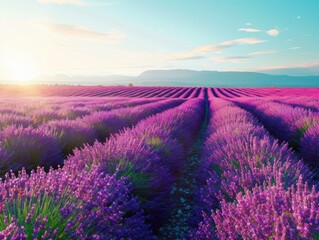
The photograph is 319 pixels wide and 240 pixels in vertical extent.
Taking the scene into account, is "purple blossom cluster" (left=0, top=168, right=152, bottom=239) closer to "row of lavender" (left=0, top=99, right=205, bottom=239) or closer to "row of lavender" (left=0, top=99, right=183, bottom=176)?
"row of lavender" (left=0, top=99, right=205, bottom=239)

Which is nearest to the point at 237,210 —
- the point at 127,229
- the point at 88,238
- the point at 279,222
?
the point at 279,222

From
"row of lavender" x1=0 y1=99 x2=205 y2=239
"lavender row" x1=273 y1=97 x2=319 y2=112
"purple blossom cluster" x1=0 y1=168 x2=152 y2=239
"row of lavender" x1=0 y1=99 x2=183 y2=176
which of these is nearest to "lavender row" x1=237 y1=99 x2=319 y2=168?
"lavender row" x1=273 y1=97 x2=319 y2=112

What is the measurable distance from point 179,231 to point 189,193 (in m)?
1.15

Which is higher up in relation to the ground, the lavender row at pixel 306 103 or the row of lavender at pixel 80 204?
the row of lavender at pixel 80 204

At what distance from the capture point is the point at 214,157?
3682mm

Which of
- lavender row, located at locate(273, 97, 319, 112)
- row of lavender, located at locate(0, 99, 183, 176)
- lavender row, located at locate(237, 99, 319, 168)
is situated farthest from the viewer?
lavender row, located at locate(273, 97, 319, 112)

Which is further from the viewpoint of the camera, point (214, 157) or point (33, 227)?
point (214, 157)

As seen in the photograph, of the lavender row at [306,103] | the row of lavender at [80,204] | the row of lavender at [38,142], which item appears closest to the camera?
the row of lavender at [80,204]

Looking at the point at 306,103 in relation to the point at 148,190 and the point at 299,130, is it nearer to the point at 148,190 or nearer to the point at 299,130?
the point at 299,130

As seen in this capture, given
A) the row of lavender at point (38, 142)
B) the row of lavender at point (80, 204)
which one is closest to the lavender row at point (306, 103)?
the row of lavender at point (38, 142)

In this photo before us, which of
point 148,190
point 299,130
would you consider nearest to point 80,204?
point 148,190

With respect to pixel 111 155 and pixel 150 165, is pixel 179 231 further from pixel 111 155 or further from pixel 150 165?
pixel 111 155

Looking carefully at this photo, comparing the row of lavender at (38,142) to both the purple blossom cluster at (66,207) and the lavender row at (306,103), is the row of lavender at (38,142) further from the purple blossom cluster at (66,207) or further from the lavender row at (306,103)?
the lavender row at (306,103)

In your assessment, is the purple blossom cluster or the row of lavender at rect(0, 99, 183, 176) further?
the row of lavender at rect(0, 99, 183, 176)
